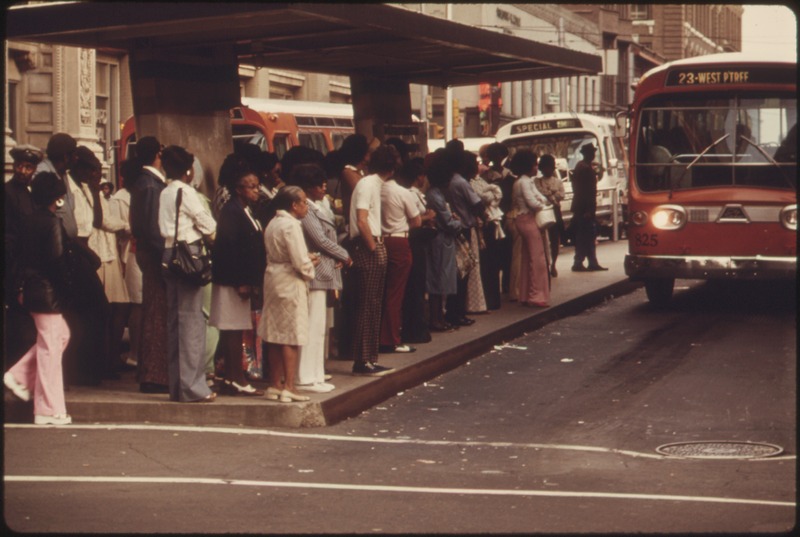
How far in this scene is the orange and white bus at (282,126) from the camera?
84.6ft

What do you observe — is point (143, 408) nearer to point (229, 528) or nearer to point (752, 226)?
point (229, 528)

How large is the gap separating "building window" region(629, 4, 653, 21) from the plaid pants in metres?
93.0

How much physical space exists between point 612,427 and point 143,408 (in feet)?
10.7

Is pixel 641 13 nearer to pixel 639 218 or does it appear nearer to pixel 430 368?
pixel 639 218

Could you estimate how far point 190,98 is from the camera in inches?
544

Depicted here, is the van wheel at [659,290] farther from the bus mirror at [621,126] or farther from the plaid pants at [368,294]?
the plaid pants at [368,294]

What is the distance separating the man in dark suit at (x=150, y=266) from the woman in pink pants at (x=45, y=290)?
2.99ft

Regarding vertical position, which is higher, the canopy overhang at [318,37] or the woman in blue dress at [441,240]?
the canopy overhang at [318,37]

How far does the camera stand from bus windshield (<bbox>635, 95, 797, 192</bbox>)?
726 inches

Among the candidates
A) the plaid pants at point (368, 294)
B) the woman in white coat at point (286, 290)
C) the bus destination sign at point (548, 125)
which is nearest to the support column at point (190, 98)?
the plaid pants at point (368, 294)

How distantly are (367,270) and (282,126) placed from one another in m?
13.7

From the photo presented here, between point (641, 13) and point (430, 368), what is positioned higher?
point (641, 13)

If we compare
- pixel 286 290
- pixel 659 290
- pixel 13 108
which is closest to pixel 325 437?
pixel 286 290

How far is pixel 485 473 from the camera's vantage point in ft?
31.3
